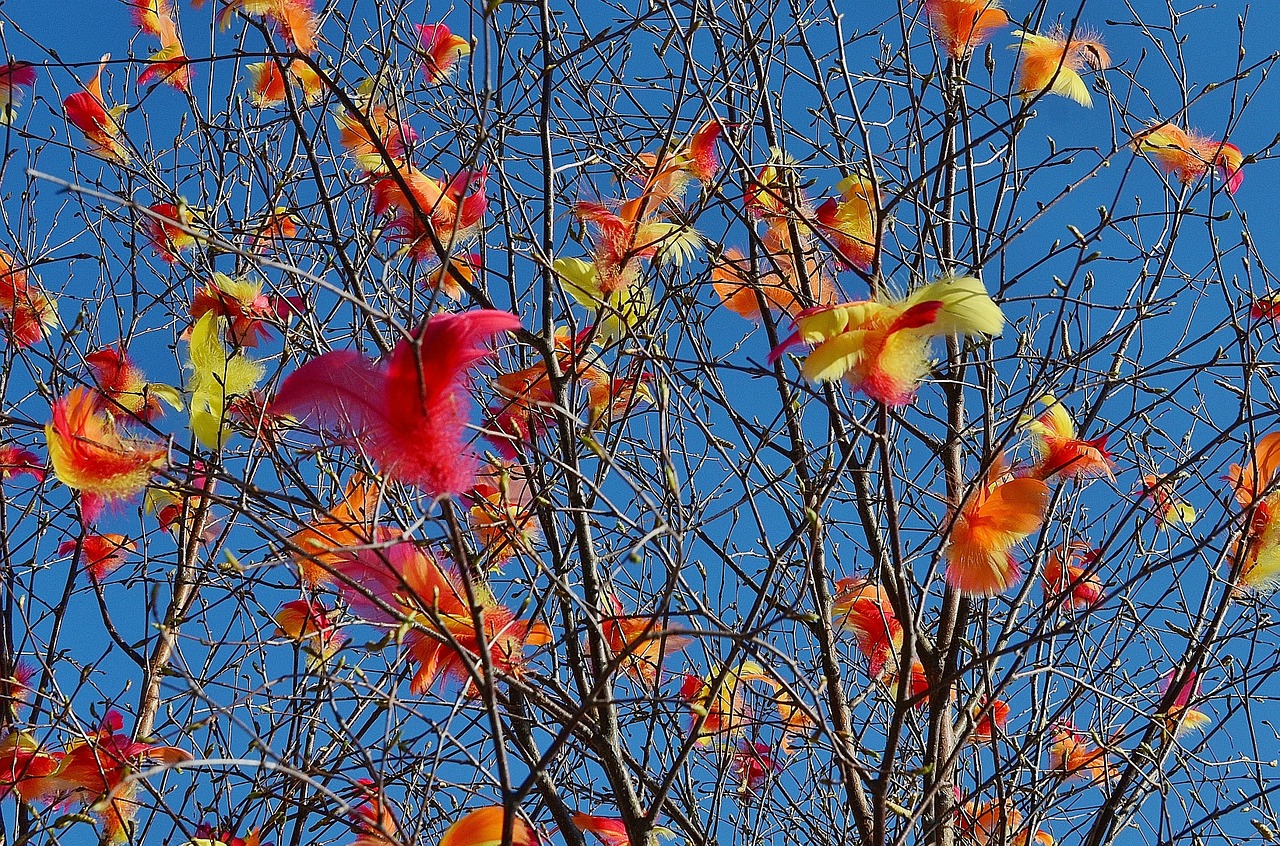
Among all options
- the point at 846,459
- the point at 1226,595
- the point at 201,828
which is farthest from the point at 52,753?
the point at 1226,595

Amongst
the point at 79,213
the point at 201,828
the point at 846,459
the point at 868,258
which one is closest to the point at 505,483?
the point at 846,459

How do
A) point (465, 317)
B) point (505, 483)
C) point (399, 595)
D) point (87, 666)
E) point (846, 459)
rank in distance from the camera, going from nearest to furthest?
1. point (465, 317)
2. point (399, 595)
3. point (505, 483)
4. point (846, 459)
5. point (87, 666)

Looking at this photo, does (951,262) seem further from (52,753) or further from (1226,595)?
(52,753)

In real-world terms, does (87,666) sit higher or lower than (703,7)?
lower

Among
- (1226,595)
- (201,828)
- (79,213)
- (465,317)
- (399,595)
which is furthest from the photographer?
(79,213)

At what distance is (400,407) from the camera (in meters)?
1.44

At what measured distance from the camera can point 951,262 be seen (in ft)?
10.2

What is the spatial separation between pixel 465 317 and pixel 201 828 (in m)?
2.17

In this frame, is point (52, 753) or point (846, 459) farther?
point (52, 753)

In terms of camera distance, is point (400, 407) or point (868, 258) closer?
point (400, 407)

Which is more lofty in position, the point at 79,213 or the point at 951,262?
the point at 79,213

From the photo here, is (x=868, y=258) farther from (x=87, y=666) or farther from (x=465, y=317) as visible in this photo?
(x=87, y=666)

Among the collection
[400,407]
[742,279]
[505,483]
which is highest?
Answer: [742,279]

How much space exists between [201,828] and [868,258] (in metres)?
2.26
